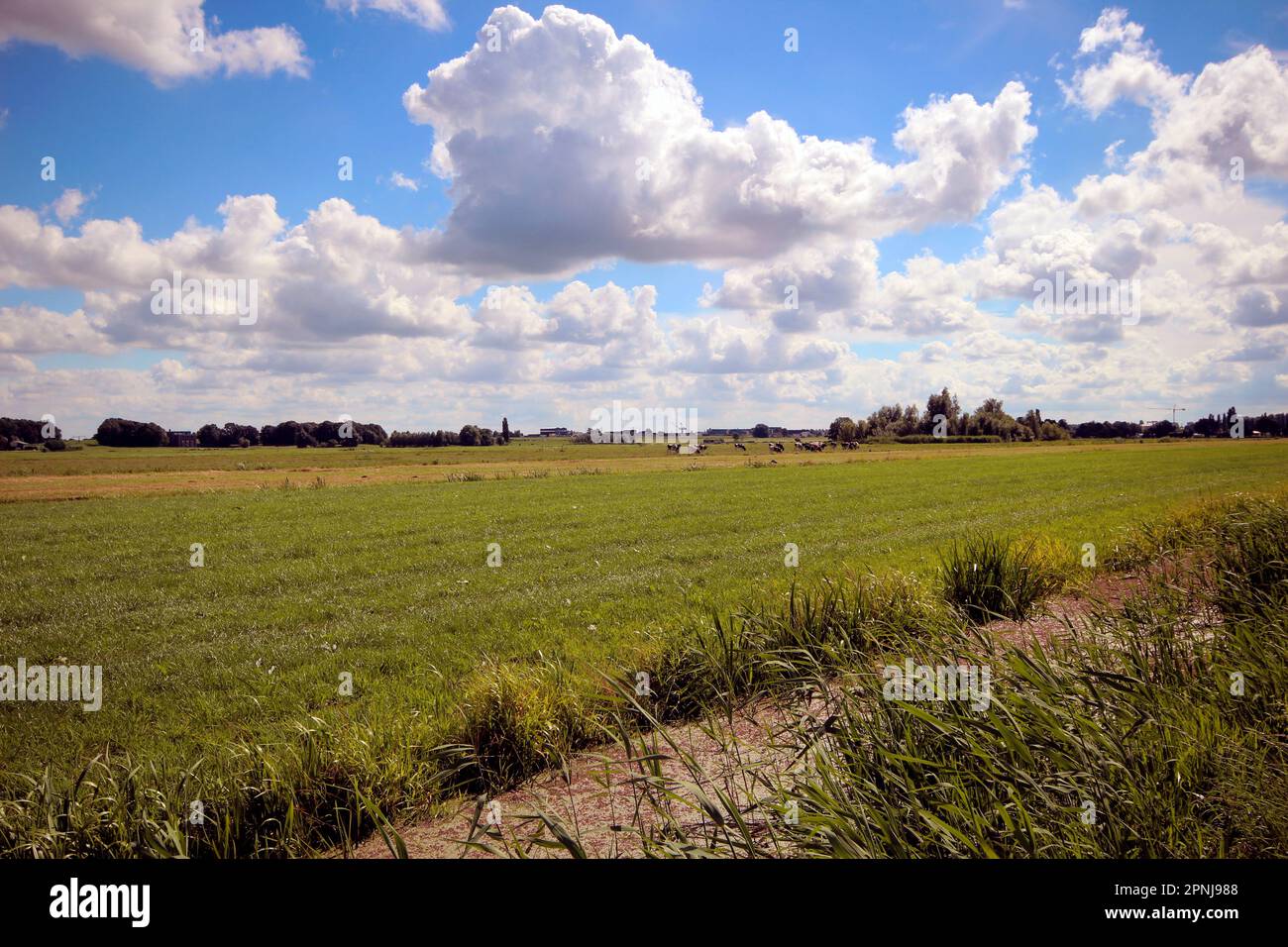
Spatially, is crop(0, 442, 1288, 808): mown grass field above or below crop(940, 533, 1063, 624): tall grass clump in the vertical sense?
below

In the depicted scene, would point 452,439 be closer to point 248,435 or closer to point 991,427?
point 248,435

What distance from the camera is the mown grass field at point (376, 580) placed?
8.78 meters

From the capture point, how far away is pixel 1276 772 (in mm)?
3695

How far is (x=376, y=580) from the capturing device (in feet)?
55.4

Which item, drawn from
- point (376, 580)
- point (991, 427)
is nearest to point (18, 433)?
point (376, 580)

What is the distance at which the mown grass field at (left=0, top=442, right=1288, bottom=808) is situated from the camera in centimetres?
878

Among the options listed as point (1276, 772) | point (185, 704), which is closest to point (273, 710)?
point (185, 704)

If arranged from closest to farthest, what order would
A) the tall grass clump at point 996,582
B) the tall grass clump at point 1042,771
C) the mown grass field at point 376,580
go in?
the tall grass clump at point 1042,771 → the mown grass field at point 376,580 → the tall grass clump at point 996,582

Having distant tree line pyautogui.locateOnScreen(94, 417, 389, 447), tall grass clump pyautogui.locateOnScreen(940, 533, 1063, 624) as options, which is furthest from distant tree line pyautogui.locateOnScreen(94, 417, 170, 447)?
tall grass clump pyautogui.locateOnScreen(940, 533, 1063, 624)

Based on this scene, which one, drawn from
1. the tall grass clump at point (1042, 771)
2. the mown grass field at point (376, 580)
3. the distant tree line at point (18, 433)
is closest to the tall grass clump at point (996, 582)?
the mown grass field at point (376, 580)

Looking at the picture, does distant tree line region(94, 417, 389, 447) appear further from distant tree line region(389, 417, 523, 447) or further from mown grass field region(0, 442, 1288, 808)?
mown grass field region(0, 442, 1288, 808)

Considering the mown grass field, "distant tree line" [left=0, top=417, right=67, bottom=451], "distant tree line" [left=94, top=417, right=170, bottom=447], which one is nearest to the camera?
the mown grass field

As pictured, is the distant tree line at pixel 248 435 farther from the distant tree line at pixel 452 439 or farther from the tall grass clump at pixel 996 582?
the tall grass clump at pixel 996 582
